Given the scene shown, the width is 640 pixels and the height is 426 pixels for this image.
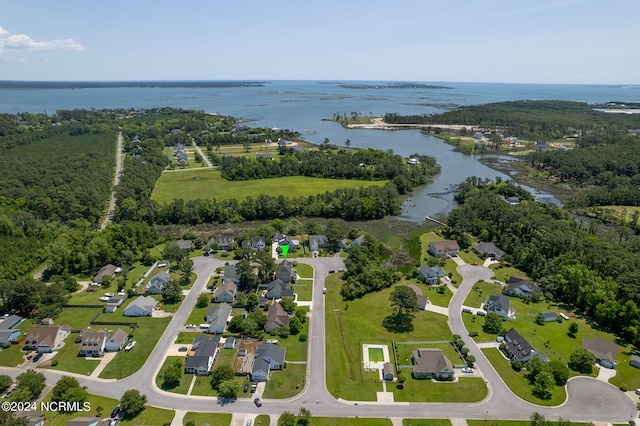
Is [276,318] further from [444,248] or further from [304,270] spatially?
[444,248]

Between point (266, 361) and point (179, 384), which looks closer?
point (179, 384)

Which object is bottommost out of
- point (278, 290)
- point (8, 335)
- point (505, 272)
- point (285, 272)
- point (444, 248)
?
point (8, 335)

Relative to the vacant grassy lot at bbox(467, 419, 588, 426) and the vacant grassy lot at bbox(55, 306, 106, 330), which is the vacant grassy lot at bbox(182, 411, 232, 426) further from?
the vacant grassy lot at bbox(55, 306, 106, 330)

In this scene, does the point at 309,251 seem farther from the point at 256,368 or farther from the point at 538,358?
the point at 538,358

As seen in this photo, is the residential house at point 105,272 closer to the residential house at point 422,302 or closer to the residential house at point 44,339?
the residential house at point 44,339

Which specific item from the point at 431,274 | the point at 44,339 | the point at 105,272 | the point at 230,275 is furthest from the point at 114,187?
the point at 431,274

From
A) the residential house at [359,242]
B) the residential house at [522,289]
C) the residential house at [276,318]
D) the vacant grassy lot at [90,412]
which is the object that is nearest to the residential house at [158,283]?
the residential house at [276,318]

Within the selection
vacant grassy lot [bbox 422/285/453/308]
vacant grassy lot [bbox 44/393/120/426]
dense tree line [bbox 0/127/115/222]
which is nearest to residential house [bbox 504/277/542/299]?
vacant grassy lot [bbox 422/285/453/308]
